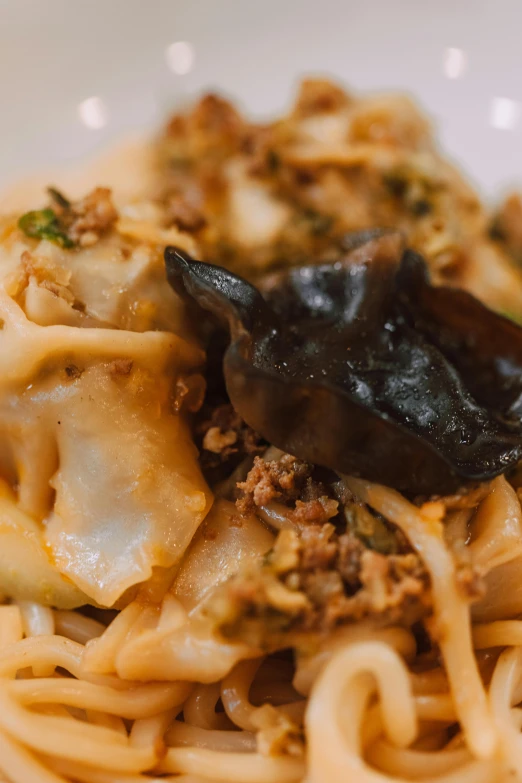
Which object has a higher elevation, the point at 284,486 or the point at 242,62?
the point at 242,62

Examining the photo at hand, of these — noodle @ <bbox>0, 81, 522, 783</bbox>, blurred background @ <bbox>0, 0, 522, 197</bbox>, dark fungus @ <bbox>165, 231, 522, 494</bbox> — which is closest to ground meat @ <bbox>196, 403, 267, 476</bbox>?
noodle @ <bbox>0, 81, 522, 783</bbox>

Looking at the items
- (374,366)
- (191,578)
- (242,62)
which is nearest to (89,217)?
(374,366)

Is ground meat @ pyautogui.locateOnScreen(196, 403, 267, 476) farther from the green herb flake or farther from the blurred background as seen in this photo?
the blurred background

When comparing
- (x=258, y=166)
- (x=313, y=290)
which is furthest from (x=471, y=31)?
(x=313, y=290)

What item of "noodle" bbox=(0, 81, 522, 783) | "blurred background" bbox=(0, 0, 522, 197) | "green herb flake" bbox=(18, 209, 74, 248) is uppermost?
"blurred background" bbox=(0, 0, 522, 197)

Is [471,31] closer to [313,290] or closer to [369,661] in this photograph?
[313,290]

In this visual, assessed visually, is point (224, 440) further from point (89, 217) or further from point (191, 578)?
point (89, 217)
